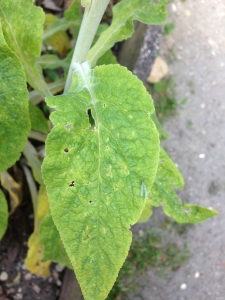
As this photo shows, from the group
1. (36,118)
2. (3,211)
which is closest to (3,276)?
(3,211)

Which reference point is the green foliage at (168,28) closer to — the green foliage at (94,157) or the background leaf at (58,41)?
the background leaf at (58,41)

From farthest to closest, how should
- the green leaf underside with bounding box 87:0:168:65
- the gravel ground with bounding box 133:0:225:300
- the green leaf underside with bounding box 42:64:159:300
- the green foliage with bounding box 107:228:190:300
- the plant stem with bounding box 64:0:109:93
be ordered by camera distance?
the gravel ground with bounding box 133:0:225:300
the green foliage with bounding box 107:228:190:300
the green leaf underside with bounding box 87:0:168:65
the plant stem with bounding box 64:0:109:93
the green leaf underside with bounding box 42:64:159:300

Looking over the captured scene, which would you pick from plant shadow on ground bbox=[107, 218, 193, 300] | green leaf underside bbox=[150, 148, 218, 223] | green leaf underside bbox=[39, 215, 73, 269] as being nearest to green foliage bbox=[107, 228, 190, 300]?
plant shadow on ground bbox=[107, 218, 193, 300]

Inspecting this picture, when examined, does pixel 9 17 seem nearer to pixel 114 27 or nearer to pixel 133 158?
pixel 114 27

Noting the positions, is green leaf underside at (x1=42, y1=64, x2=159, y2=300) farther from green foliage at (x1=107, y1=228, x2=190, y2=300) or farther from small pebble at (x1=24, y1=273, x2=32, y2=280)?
green foliage at (x1=107, y1=228, x2=190, y2=300)

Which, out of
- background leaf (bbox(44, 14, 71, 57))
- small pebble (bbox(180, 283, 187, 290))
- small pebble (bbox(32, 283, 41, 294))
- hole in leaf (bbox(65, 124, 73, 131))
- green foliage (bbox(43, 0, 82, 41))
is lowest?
small pebble (bbox(180, 283, 187, 290))

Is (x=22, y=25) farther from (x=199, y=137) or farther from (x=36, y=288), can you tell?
(x=199, y=137)

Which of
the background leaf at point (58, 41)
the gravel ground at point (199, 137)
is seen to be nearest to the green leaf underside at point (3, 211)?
the background leaf at point (58, 41)

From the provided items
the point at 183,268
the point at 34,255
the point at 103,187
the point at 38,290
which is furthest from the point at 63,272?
the point at 103,187
